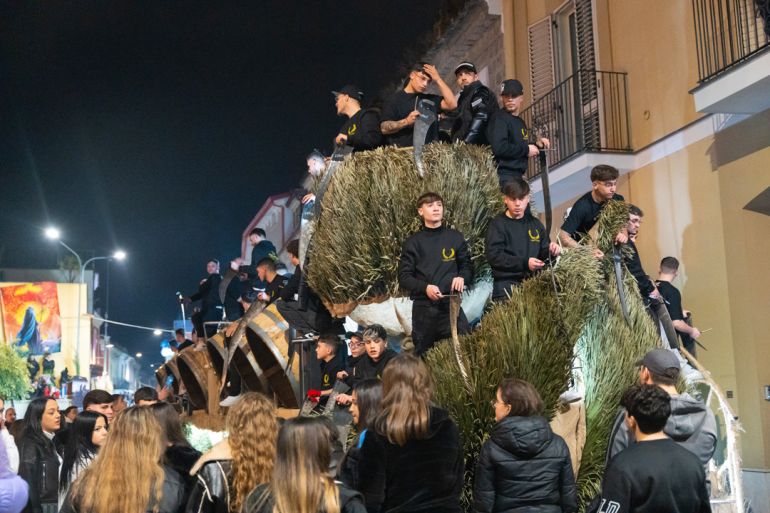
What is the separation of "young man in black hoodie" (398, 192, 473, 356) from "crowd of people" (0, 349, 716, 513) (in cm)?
183

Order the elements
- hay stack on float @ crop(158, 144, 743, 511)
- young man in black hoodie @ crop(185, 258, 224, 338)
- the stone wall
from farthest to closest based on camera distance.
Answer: the stone wall < young man in black hoodie @ crop(185, 258, 224, 338) < hay stack on float @ crop(158, 144, 743, 511)

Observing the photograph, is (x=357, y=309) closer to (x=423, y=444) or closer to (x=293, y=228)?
(x=423, y=444)

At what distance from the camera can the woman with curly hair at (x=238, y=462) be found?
4.35 meters

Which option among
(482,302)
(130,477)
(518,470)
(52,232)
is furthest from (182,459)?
(52,232)

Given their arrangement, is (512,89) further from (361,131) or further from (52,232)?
(52,232)

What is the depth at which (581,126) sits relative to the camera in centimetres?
1456

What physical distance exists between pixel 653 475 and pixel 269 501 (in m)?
1.65

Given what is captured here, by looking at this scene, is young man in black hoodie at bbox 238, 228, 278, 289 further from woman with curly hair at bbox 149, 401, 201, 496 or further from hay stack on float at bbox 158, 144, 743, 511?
woman with curly hair at bbox 149, 401, 201, 496

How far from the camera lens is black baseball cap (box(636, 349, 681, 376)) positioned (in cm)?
526

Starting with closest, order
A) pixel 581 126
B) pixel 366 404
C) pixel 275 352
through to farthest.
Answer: pixel 366 404 < pixel 275 352 < pixel 581 126

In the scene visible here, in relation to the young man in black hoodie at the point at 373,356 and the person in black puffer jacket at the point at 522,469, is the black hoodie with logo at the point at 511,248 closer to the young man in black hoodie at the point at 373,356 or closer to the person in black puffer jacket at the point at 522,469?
the young man in black hoodie at the point at 373,356

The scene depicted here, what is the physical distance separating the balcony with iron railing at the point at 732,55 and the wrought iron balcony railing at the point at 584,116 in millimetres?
2200

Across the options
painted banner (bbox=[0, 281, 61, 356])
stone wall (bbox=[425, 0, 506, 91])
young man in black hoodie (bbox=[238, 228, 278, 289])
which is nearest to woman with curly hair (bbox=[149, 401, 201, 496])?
young man in black hoodie (bbox=[238, 228, 278, 289])

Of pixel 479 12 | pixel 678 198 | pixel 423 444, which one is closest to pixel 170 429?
pixel 423 444
